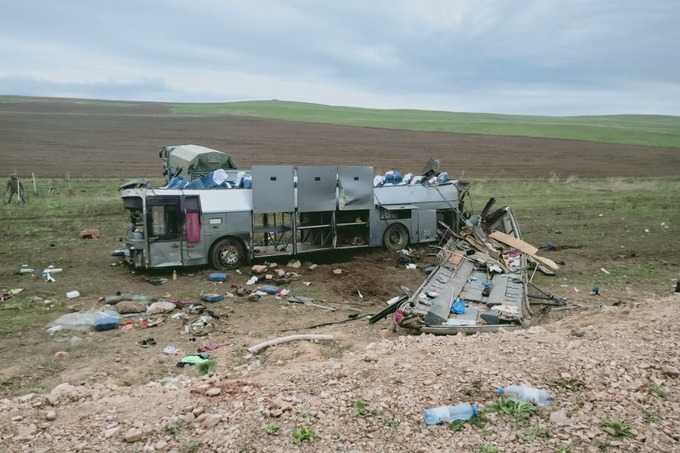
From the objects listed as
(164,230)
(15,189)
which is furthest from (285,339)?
(15,189)

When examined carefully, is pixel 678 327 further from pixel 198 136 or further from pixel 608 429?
pixel 198 136

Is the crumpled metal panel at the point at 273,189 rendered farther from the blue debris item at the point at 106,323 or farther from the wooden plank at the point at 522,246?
the wooden plank at the point at 522,246

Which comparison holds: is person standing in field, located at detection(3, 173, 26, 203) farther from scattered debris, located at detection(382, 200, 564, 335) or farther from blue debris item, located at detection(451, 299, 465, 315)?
blue debris item, located at detection(451, 299, 465, 315)

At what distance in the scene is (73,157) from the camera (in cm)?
3644

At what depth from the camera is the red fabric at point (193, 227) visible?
44.7 feet

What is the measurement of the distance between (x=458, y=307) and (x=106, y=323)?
6.72 meters

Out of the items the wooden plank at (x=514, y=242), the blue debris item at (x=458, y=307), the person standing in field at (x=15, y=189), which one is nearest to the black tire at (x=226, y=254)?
the blue debris item at (x=458, y=307)

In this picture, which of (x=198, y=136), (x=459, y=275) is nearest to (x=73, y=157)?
(x=198, y=136)

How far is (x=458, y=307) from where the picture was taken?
34.0 feet

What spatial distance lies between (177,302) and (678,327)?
927 centimetres

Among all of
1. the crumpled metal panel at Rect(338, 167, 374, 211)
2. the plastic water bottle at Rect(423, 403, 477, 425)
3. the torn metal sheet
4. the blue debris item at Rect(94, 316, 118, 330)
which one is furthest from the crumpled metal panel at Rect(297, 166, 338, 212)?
the plastic water bottle at Rect(423, 403, 477, 425)

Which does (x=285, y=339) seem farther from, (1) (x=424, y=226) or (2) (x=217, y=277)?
(1) (x=424, y=226)

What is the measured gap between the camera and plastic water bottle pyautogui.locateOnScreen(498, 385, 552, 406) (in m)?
5.39

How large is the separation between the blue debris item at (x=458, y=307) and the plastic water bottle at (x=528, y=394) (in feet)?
15.2
